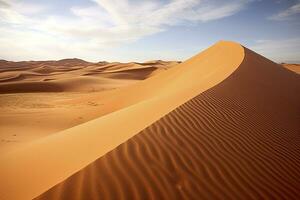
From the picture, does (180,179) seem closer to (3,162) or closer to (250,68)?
(3,162)

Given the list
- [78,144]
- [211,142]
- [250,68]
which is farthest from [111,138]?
[250,68]

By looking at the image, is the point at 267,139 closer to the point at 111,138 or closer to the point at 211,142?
the point at 211,142

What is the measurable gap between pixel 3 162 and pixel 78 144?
5.19 feet

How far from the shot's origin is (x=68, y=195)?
3.15 metres

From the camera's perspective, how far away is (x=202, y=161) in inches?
158

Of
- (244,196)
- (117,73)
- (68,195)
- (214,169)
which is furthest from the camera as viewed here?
(117,73)

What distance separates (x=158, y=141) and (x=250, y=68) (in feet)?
24.7

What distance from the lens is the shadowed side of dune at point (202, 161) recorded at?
3.36 meters

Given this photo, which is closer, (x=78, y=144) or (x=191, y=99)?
(x=78, y=144)

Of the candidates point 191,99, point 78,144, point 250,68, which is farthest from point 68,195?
point 250,68

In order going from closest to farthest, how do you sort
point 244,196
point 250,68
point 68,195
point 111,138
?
point 68,195 < point 244,196 < point 111,138 < point 250,68

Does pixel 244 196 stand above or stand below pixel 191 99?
below

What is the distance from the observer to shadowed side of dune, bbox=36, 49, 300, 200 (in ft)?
11.0

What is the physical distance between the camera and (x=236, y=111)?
20.5ft
